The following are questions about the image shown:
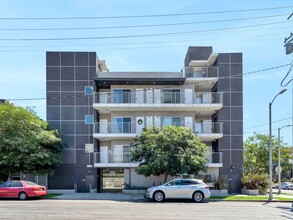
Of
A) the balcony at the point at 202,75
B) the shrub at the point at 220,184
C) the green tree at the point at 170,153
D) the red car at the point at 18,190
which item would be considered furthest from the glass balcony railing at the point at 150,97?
the red car at the point at 18,190

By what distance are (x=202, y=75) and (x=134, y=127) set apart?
8.01 m

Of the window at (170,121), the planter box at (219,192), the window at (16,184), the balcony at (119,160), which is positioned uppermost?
the window at (170,121)

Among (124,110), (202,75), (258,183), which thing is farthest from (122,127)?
(258,183)

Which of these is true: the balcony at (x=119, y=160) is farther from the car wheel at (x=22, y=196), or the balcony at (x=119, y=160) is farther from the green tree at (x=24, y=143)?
the car wheel at (x=22, y=196)

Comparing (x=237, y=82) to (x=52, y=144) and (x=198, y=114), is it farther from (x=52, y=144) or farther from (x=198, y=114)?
(x=52, y=144)

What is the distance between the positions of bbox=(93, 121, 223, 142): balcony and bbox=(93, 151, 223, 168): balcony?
1.53 m

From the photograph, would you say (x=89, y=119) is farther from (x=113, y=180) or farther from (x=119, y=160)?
(x=113, y=180)

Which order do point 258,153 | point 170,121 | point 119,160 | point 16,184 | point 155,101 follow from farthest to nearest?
point 258,153, point 170,121, point 155,101, point 119,160, point 16,184

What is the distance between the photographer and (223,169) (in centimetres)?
3189

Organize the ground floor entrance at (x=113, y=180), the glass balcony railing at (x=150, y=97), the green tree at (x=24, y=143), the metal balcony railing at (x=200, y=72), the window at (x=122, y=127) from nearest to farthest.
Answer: the green tree at (x=24, y=143)
the window at (x=122, y=127)
the glass balcony railing at (x=150, y=97)
the metal balcony railing at (x=200, y=72)
the ground floor entrance at (x=113, y=180)

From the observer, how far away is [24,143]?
2762 centimetres

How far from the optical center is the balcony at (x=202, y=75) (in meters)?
32.7

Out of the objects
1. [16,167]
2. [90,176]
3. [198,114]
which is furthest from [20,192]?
[198,114]

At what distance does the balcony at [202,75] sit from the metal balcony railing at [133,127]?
375cm
